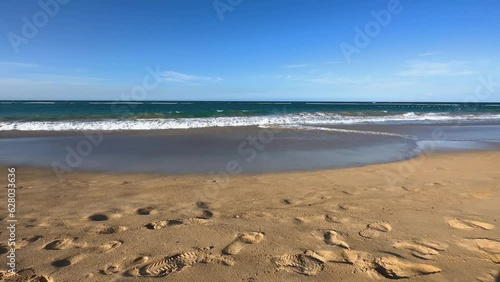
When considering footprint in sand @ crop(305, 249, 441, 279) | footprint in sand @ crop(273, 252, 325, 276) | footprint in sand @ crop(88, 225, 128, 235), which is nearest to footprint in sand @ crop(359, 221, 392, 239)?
footprint in sand @ crop(305, 249, 441, 279)

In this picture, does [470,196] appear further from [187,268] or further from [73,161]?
[73,161]

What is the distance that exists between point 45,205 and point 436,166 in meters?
8.51

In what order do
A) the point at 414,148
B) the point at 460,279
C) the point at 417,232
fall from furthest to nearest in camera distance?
the point at 414,148 < the point at 417,232 < the point at 460,279

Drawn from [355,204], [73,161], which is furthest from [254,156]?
[73,161]

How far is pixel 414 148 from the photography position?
416 inches

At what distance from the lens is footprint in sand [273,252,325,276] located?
2.80m

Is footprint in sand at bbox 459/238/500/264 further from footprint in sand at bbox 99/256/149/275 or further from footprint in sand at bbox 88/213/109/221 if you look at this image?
footprint in sand at bbox 88/213/109/221

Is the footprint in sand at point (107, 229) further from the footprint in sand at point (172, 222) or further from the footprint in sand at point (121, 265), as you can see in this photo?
the footprint in sand at point (121, 265)

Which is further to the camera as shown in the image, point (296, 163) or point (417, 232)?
point (296, 163)

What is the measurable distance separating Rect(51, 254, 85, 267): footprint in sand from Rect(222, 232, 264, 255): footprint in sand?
1.46 metres

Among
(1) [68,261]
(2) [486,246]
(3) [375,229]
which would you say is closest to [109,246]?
(1) [68,261]

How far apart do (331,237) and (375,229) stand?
25.8 inches

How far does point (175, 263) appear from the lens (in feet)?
9.50

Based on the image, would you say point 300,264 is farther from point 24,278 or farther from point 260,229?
point 24,278
